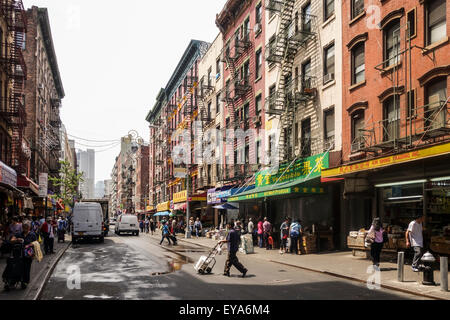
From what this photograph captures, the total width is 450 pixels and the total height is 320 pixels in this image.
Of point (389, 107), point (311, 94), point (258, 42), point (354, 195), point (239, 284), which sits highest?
point (258, 42)

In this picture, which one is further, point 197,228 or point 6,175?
point 197,228

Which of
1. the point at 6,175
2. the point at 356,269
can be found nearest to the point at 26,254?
the point at 6,175

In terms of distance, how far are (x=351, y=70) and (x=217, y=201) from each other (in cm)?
1879

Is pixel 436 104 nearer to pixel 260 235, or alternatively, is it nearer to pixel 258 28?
pixel 260 235

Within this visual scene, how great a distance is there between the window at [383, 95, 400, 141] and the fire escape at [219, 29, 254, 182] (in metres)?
14.9

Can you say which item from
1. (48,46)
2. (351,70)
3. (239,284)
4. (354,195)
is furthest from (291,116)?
(48,46)

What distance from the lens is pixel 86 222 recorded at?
1151 inches

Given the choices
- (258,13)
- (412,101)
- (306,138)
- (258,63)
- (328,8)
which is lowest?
(306,138)

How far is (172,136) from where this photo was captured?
60.1m

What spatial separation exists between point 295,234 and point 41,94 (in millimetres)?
37978

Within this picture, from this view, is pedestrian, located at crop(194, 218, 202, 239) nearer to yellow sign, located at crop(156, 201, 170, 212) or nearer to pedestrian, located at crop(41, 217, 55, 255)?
pedestrian, located at crop(41, 217, 55, 255)
